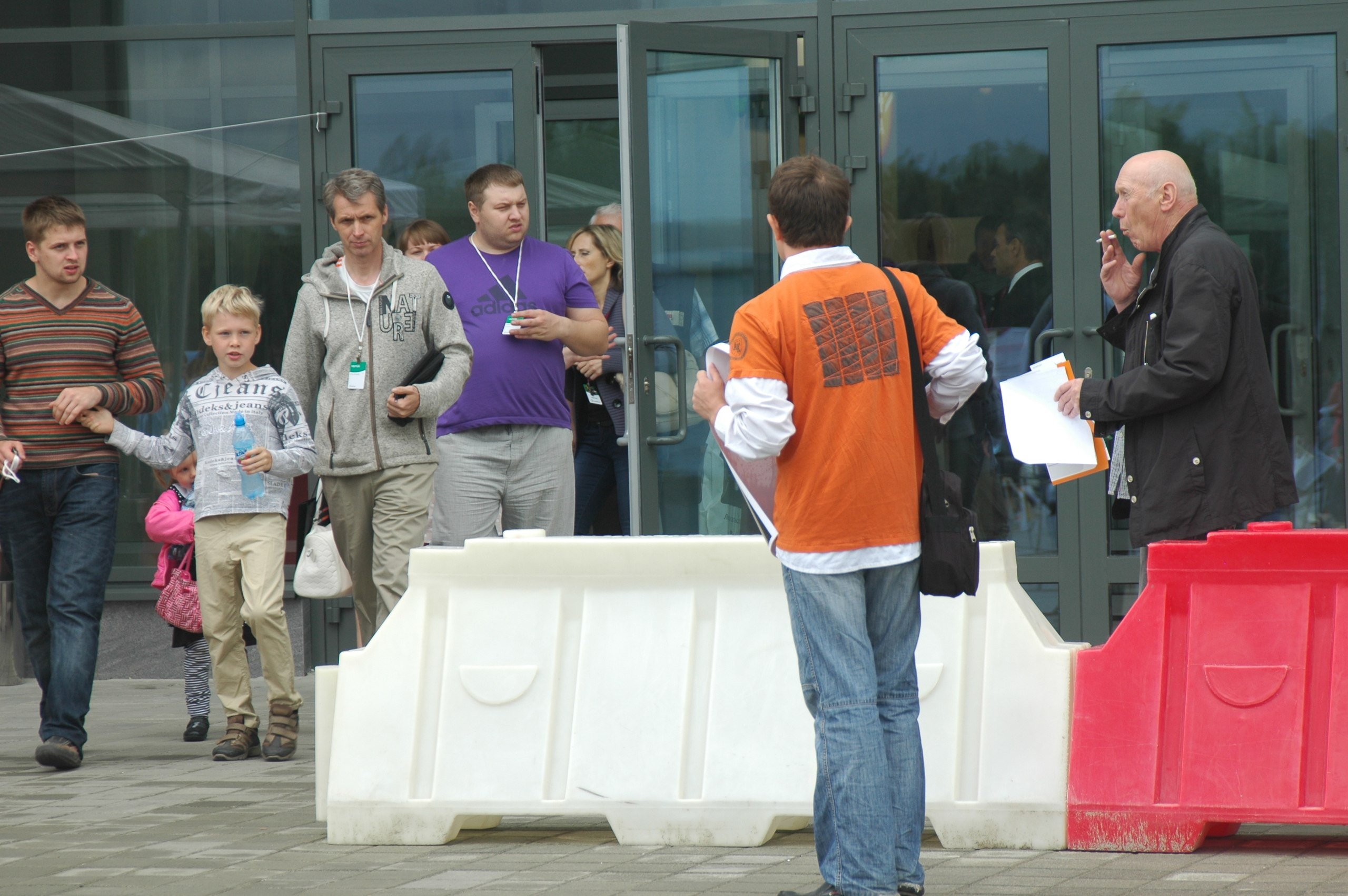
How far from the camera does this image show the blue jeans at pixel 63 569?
22.0ft

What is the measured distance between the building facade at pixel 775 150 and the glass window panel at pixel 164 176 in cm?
2

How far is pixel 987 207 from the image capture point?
8609 millimetres

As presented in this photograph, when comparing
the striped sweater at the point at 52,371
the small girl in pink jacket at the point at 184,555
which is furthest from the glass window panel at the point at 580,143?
the striped sweater at the point at 52,371

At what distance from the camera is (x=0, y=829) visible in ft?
18.0

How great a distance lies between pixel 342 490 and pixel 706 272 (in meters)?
2.68

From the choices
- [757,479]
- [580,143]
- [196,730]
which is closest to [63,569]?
[196,730]

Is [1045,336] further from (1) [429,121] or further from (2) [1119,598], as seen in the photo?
(1) [429,121]

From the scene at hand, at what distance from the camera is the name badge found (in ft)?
21.3

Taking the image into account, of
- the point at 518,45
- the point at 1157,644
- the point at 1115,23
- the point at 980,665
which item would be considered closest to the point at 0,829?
the point at 980,665

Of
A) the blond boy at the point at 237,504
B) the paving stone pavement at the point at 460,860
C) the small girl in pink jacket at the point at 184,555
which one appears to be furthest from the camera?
the small girl in pink jacket at the point at 184,555

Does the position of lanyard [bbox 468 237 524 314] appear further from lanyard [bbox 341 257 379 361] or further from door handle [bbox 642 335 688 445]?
door handle [bbox 642 335 688 445]

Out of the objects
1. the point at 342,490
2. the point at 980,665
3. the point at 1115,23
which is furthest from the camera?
the point at 1115,23

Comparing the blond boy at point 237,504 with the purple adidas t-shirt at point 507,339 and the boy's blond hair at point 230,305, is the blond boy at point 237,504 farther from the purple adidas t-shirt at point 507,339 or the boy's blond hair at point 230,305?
the purple adidas t-shirt at point 507,339

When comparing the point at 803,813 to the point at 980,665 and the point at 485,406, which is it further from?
the point at 485,406
